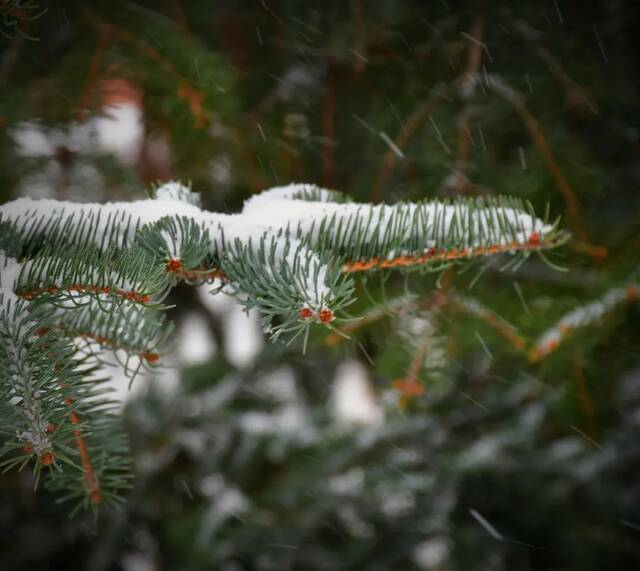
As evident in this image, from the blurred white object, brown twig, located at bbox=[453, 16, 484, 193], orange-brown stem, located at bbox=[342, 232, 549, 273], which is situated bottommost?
the blurred white object

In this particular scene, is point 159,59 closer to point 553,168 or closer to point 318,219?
point 318,219

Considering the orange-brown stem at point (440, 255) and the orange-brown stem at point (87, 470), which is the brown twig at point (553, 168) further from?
the orange-brown stem at point (87, 470)

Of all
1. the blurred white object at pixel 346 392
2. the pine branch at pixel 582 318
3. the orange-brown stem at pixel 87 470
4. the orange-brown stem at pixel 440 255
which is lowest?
the blurred white object at pixel 346 392

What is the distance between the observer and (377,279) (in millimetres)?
1257

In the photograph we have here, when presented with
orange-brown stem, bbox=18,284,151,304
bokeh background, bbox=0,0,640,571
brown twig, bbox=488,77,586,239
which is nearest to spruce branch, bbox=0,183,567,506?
orange-brown stem, bbox=18,284,151,304

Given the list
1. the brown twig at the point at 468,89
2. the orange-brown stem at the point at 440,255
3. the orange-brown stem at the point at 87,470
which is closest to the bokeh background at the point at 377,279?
the brown twig at the point at 468,89

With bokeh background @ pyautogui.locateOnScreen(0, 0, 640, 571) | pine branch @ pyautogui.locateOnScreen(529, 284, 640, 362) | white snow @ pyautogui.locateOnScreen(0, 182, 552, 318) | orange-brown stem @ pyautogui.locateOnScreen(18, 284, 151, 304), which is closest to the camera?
orange-brown stem @ pyautogui.locateOnScreen(18, 284, 151, 304)

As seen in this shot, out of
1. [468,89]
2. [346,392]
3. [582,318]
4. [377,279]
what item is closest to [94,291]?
[377,279]

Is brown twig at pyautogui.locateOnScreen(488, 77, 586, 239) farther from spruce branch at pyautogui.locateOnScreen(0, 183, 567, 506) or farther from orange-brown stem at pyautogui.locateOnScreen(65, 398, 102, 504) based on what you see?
orange-brown stem at pyautogui.locateOnScreen(65, 398, 102, 504)

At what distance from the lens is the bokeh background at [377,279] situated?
1.21 meters

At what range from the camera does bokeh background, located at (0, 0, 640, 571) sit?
1.21 metres

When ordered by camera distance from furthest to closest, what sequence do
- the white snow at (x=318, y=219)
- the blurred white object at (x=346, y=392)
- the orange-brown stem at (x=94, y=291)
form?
1. the blurred white object at (x=346, y=392)
2. the white snow at (x=318, y=219)
3. the orange-brown stem at (x=94, y=291)

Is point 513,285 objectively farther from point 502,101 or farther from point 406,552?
point 406,552

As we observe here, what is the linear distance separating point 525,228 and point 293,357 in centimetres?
115
